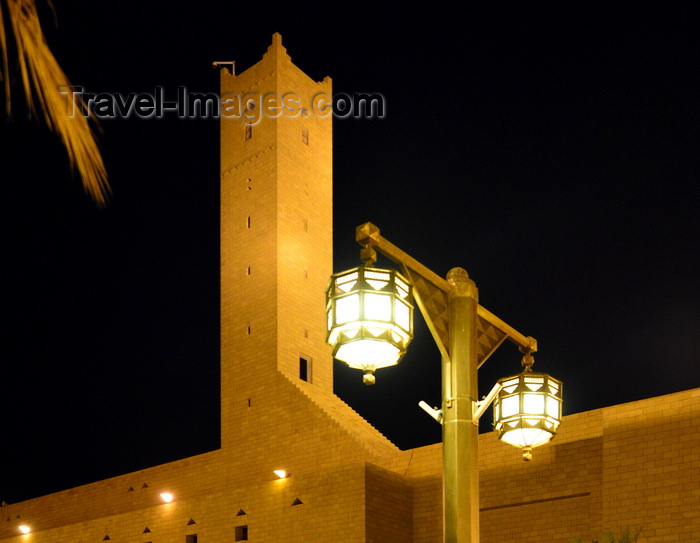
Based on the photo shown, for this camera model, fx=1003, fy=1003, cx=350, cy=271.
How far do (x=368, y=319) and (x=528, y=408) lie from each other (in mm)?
1917

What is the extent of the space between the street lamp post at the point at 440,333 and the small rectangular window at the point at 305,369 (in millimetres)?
19507

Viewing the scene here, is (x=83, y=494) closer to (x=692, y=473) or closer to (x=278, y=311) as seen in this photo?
(x=278, y=311)

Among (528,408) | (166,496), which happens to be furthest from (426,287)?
(166,496)

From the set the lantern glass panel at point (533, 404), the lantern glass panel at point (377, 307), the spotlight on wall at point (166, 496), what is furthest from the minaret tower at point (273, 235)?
the lantern glass panel at point (377, 307)

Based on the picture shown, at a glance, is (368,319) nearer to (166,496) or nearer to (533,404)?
(533,404)

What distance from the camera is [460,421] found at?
5516mm

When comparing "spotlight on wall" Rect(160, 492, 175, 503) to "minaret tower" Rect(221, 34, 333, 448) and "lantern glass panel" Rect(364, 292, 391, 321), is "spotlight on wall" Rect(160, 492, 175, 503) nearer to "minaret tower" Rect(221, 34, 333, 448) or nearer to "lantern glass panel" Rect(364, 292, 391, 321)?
"minaret tower" Rect(221, 34, 333, 448)

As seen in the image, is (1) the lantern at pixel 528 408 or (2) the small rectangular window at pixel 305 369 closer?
(1) the lantern at pixel 528 408

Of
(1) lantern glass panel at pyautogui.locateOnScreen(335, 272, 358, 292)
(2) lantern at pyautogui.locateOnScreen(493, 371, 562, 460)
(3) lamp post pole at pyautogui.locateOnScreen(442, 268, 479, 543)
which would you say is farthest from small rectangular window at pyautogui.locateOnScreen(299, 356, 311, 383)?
(1) lantern glass panel at pyautogui.locateOnScreen(335, 272, 358, 292)

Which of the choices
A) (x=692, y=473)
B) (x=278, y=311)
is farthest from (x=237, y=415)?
(x=692, y=473)

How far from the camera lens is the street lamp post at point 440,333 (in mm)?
5227

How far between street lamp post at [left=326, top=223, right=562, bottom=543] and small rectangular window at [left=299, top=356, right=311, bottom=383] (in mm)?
19507

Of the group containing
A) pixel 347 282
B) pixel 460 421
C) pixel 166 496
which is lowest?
pixel 460 421

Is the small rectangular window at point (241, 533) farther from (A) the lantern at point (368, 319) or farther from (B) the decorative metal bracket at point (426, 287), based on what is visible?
(A) the lantern at point (368, 319)
